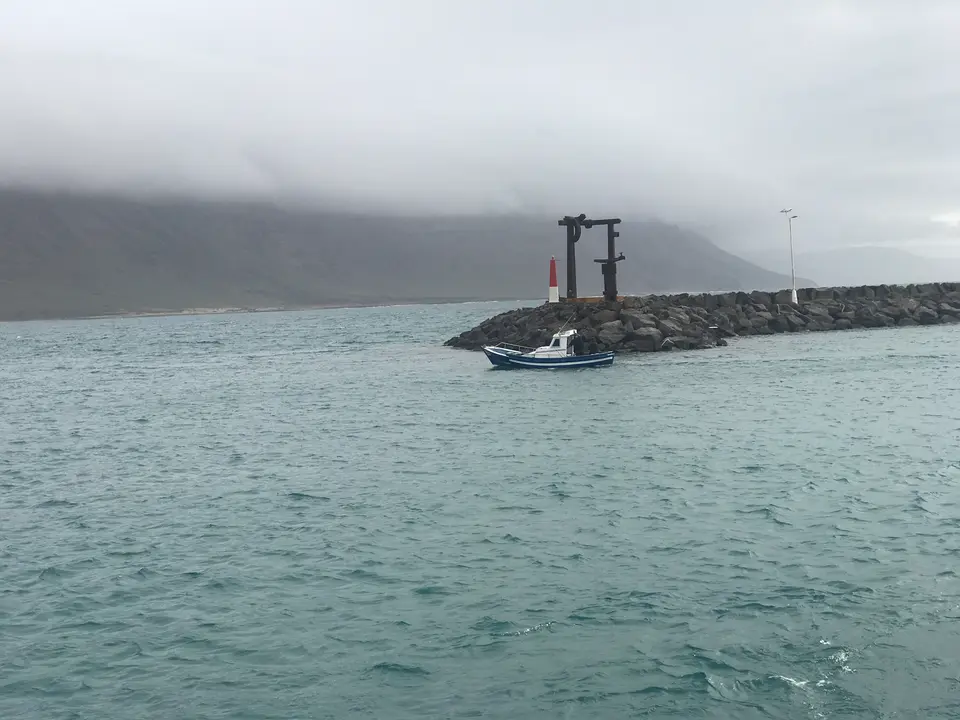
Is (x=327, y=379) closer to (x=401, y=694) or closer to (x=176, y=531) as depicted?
(x=176, y=531)

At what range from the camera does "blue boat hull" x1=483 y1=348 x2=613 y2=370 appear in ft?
176

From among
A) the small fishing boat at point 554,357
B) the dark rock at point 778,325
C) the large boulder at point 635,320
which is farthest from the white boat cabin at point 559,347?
the dark rock at point 778,325

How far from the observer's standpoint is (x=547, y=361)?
5459cm

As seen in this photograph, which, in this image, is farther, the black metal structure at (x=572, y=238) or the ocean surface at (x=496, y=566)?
the black metal structure at (x=572, y=238)

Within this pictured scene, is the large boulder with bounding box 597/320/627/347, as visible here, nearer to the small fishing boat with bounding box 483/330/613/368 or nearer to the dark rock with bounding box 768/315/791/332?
the small fishing boat with bounding box 483/330/613/368

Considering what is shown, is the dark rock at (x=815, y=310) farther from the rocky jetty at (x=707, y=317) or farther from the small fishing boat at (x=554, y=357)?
the small fishing boat at (x=554, y=357)

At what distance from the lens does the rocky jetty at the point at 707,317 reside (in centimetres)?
6262

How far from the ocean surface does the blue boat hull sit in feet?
55.1

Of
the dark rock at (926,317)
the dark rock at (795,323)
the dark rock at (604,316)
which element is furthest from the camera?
the dark rock at (926,317)

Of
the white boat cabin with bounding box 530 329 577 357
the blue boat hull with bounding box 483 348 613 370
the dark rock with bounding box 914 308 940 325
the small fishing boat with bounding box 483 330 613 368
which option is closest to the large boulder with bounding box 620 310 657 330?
the white boat cabin with bounding box 530 329 577 357

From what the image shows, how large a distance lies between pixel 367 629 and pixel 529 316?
182 ft

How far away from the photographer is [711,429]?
A: 31078 millimetres

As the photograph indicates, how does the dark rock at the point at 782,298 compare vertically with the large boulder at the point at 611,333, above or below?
above

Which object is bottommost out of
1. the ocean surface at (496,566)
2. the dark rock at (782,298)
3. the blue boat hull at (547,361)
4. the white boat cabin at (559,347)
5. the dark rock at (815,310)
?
the ocean surface at (496,566)
